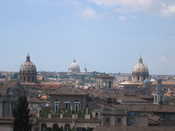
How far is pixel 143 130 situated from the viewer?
129 ft

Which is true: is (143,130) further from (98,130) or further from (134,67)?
(134,67)

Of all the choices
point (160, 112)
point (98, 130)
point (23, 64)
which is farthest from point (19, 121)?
point (23, 64)

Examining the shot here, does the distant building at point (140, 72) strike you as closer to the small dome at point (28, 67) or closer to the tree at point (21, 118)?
the small dome at point (28, 67)

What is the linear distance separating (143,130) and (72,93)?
1008 inches

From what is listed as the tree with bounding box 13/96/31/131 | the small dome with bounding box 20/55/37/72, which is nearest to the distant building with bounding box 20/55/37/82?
the small dome with bounding box 20/55/37/72

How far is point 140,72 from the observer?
18838 centimetres

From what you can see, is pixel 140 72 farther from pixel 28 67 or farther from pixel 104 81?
pixel 28 67

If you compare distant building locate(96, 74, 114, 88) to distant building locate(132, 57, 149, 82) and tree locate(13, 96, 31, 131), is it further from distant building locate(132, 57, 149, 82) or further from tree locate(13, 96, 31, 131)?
tree locate(13, 96, 31, 131)

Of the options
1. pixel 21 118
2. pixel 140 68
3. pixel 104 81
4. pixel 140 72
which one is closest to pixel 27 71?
pixel 104 81

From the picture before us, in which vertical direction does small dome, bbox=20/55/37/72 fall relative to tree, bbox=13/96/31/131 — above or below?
above

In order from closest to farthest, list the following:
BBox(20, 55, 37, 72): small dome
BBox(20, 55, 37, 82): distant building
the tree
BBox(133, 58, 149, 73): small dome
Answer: the tree → BBox(20, 55, 37, 72): small dome → BBox(20, 55, 37, 82): distant building → BBox(133, 58, 149, 73): small dome

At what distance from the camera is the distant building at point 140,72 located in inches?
7416

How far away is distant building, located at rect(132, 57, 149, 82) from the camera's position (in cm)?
18838

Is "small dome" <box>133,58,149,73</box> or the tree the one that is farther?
"small dome" <box>133,58,149,73</box>
